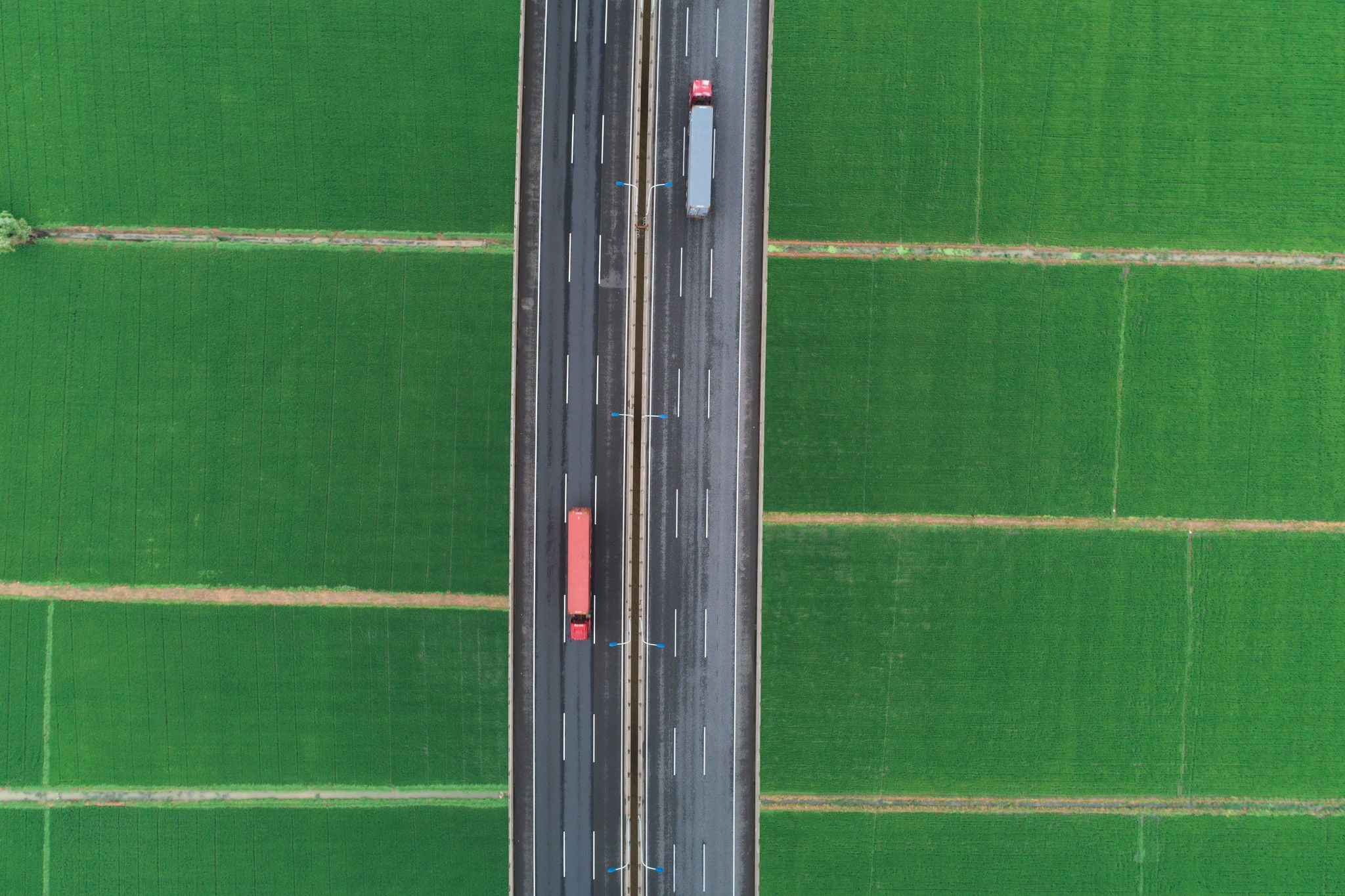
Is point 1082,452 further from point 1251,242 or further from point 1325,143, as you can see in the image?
point 1325,143

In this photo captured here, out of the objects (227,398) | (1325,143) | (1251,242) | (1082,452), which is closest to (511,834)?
(227,398)

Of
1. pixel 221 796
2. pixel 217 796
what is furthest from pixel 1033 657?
pixel 217 796

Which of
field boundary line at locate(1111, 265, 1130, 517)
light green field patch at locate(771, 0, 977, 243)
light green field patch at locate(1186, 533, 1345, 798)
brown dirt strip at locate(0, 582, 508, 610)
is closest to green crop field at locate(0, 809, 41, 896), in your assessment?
brown dirt strip at locate(0, 582, 508, 610)

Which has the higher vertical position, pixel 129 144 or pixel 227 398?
pixel 129 144

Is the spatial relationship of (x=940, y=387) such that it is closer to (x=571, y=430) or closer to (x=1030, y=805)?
(x=571, y=430)

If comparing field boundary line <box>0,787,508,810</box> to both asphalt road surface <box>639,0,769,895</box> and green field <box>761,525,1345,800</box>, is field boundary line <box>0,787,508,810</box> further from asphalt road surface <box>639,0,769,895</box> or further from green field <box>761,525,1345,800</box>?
green field <box>761,525,1345,800</box>

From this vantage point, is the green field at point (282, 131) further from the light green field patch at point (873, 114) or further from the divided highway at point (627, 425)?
the light green field patch at point (873, 114)
